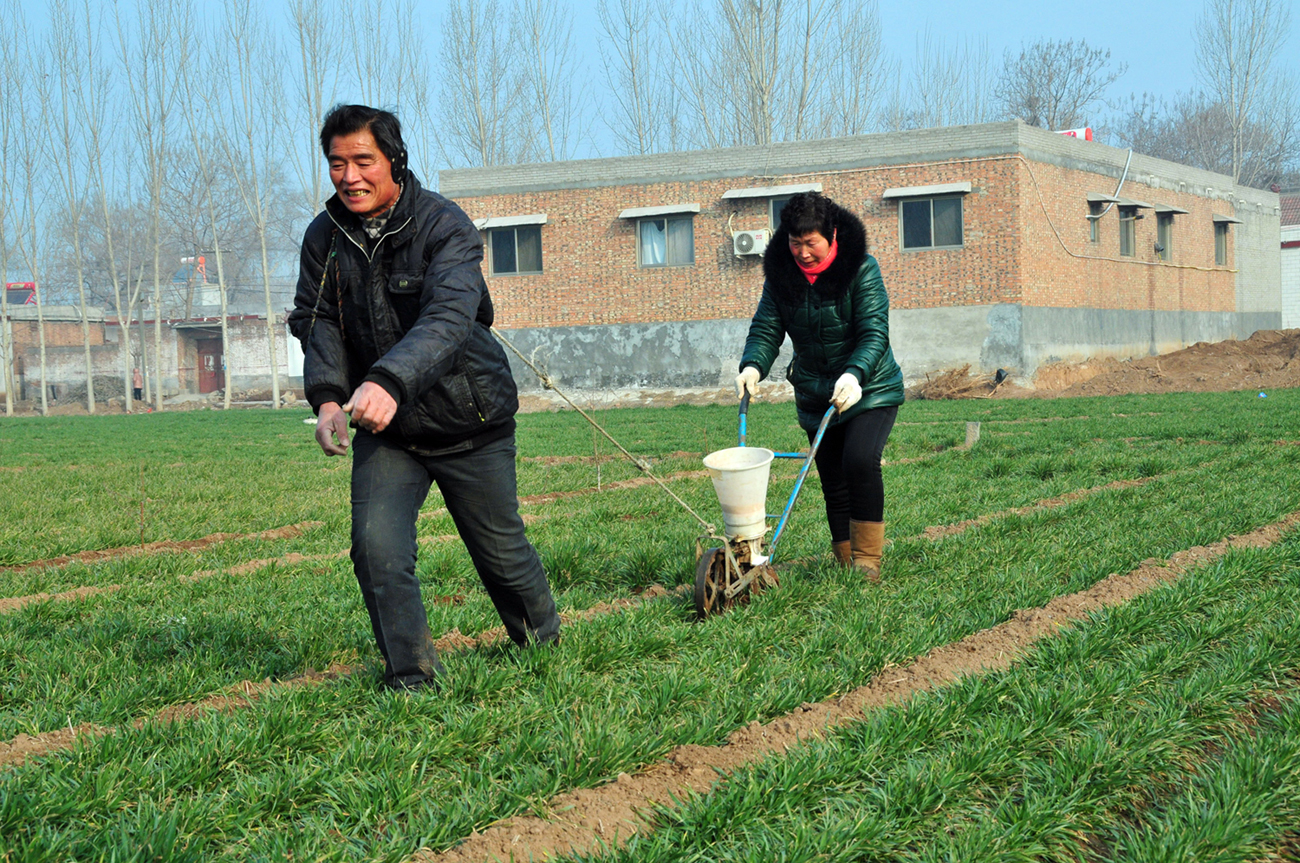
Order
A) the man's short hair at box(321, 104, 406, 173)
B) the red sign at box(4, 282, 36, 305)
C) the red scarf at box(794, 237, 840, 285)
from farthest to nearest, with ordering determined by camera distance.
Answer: the red sign at box(4, 282, 36, 305), the red scarf at box(794, 237, 840, 285), the man's short hair at box(321, 104, 406, 173)

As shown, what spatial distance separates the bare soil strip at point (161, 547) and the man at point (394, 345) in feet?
15.2

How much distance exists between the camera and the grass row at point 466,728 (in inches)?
112

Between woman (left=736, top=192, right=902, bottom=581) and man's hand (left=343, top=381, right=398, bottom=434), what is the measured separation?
2.64m

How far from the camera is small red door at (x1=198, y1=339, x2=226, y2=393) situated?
60250mm

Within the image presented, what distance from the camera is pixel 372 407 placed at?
3336 millimetres

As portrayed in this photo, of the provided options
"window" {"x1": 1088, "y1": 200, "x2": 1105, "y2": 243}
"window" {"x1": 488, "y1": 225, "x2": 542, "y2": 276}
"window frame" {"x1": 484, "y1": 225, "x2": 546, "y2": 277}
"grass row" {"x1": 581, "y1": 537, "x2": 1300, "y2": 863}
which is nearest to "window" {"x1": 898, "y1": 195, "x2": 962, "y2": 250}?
"window" {"x1": 1088, "y1": 200, "x2": 1105, "y2": 243}

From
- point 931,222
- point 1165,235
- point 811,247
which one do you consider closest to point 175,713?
point 811,247

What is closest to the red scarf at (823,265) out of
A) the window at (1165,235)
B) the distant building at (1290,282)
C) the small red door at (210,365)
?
the window at (1165,235)

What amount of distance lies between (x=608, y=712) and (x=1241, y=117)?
6444 cm

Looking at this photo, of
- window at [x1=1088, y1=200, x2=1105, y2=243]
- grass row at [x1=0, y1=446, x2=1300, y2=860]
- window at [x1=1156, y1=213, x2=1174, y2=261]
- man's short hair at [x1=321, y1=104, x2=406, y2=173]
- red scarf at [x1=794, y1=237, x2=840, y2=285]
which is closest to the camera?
grass row at [x1=0, y1=446, x2=1300, y2=860]

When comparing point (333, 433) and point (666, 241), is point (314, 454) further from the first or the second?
point (666, 241)

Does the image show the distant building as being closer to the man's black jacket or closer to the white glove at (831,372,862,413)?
the white glove at (831,372,862,413)

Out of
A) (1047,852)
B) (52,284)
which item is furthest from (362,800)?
(52,284)

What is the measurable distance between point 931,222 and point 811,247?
24.6 meters
